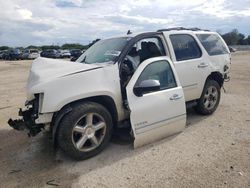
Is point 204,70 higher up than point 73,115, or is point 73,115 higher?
point 204,70

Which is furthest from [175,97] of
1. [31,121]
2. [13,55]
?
[13,55]

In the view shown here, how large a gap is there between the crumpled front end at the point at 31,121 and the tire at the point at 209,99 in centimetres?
358

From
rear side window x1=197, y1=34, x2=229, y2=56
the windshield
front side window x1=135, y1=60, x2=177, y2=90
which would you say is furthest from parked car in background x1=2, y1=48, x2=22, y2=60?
front side window x1=135, y1=60, x2=177, y2=90

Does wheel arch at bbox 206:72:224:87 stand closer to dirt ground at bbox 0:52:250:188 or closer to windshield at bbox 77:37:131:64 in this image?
dirt ground at bbox 0:52:250:188

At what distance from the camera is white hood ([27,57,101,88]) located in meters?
4.19

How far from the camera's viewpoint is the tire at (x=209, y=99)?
6316mm

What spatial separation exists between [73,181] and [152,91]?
1.89 m

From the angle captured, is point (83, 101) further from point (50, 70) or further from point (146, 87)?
point (146, 87)

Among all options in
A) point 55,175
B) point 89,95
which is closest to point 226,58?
point 89,95

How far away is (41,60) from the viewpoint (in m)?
5.13

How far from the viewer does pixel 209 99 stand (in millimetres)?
6535

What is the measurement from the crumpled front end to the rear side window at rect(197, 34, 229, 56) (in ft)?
13.1

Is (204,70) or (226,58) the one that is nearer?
(204,70)

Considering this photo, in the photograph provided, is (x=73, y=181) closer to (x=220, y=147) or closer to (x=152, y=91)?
(x=152, y=91)
